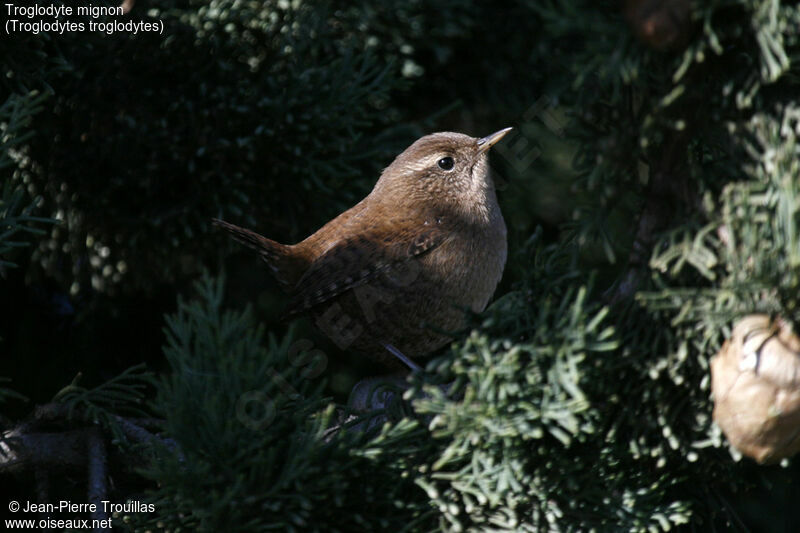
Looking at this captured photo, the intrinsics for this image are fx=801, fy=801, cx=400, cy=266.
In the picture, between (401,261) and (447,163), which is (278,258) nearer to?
(401,261)

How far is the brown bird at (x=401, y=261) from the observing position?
6.33 feet

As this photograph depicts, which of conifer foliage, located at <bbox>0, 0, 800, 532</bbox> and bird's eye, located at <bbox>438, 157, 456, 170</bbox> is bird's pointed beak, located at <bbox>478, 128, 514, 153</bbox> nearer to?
bird's eye, located at <bbox>438, 157, 456, 170</bbox>

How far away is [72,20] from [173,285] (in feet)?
2.31

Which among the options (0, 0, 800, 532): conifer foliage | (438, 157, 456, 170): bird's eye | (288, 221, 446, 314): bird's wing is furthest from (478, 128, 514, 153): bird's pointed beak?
(0, 0, 800, 532): conifer foliage

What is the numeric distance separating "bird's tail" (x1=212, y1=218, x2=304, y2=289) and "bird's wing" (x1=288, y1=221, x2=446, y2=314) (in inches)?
2.1

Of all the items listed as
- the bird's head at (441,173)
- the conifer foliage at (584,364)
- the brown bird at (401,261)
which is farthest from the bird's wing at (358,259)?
the conifer foliage at (584,364)

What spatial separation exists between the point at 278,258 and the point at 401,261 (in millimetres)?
321

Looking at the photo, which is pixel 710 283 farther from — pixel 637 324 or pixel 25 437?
pixel 25 437

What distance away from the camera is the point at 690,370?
1048 mm

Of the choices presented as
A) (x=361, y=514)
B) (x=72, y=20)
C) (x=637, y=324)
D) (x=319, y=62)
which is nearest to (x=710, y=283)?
(x=637, y=324)

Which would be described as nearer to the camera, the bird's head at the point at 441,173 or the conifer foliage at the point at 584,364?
the conifer foliage at the point at 584,364

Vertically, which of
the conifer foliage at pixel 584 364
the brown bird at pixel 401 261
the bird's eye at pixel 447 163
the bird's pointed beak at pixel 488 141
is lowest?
the conifer foliage at pixel 584 364

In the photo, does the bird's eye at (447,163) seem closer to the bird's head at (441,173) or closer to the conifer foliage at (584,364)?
the bird's head at (441,173)

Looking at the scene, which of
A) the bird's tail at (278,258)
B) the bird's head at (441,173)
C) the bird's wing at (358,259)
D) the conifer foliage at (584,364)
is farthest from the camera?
the bird's head at (441,173)
